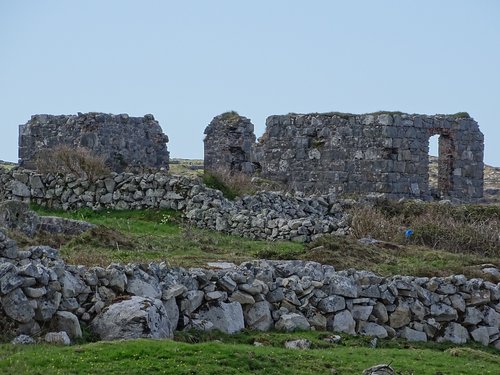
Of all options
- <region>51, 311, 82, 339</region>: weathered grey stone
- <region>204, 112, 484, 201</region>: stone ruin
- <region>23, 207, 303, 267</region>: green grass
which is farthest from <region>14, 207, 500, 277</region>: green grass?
<region>204, 112, 484, 201</region>: stone ruin

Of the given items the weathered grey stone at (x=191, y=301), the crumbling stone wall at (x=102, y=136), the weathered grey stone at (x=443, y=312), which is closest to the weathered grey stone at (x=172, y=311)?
the weathered grey stone at (x=191, y=301)

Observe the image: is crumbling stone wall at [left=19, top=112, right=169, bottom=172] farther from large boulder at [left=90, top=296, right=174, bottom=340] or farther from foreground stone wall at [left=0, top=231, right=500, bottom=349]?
large boulder at [left=90, top=296, right=174, bottom=340]

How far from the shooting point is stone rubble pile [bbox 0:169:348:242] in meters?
25.9

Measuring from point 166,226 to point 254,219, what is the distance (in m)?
2.03

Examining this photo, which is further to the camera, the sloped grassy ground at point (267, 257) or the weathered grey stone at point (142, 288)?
the weathered grey stone at point (142, 288)

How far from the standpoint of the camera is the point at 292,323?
53.0ft

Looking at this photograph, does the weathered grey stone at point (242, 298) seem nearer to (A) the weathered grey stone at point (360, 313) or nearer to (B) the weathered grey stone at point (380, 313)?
(A) the weathered grey stone at point (360, 313)

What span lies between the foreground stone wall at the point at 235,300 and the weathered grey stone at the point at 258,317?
14 mm

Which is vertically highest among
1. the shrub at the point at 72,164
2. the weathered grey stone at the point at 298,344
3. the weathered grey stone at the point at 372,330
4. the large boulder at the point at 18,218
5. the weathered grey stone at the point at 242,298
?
the shrub at the point at 72,164

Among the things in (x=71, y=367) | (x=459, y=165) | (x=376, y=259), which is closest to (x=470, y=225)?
(x=376, y=259)

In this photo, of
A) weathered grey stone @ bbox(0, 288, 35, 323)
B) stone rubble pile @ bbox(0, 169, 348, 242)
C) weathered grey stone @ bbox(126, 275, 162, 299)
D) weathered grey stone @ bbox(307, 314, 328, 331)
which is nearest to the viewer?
weathered grey stone @ bbox(0, 288, 35, 323)

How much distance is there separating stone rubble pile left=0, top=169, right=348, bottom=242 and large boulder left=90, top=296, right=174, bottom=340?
11252 mm

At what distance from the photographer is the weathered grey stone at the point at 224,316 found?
608 inches

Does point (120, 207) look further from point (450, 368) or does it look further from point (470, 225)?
point (450, 368)
